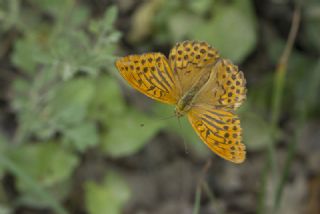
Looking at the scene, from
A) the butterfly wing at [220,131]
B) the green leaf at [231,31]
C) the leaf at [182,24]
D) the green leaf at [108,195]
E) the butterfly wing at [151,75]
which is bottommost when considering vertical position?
the green leaf at [108,195]

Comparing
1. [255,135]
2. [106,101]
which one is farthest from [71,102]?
[255,135]

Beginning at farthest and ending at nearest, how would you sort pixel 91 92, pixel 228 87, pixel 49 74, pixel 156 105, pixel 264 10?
pixel 264 10
pixel 156 105
pixel 91 92
pixel 49 74
pixel 228 87

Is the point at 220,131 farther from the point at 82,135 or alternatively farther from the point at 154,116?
the point at 154,116

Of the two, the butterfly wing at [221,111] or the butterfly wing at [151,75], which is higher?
the butterfly wing at [151,75]

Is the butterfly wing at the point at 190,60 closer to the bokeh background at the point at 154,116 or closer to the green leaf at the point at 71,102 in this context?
the green leaf at the point at 71,102

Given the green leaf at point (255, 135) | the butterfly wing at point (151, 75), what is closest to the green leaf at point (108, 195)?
the green leaf at point (255, 135)

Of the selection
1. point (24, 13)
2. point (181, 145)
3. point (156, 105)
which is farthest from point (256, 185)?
point (24, 13)

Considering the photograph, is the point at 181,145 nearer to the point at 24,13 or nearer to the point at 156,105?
the point at 156,105
